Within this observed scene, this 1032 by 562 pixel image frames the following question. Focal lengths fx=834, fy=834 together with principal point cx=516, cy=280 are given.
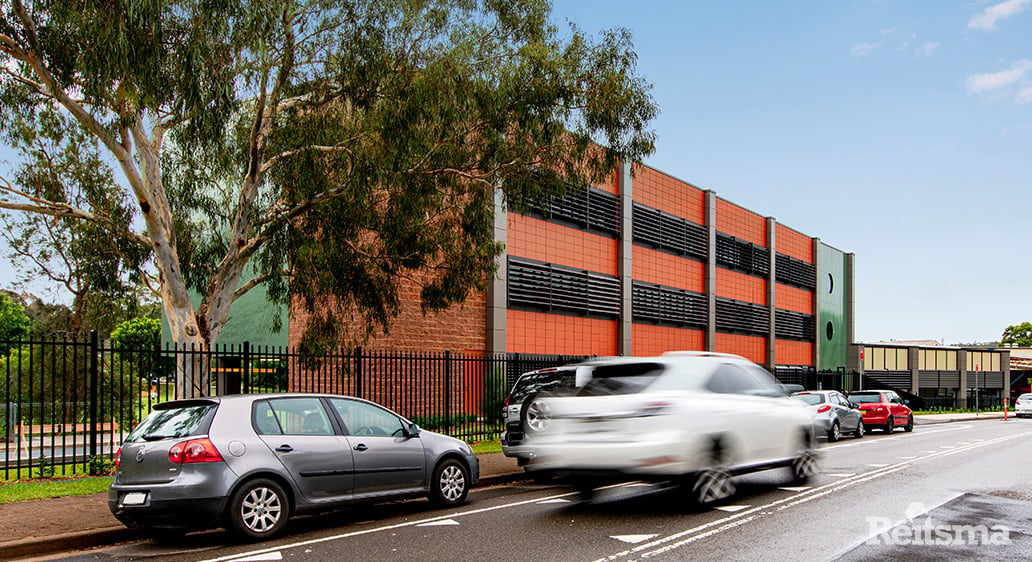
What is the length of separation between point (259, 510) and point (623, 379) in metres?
4.09

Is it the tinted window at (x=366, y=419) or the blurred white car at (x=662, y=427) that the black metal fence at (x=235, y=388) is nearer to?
the tinted window at (x=366, y=419)

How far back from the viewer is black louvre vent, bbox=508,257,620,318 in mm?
26562

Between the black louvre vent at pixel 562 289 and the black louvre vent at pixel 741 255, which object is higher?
the black louvre vent at pixel 741 255

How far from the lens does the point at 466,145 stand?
1705 cm

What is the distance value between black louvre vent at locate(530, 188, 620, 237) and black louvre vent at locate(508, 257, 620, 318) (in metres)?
1.67

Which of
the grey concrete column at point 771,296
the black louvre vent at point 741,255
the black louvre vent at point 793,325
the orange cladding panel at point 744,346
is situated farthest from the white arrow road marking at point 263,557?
the black louvre vent at point 793,325

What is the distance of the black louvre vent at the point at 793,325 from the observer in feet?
149

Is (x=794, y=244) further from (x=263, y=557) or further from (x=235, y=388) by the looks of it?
(x=263, y=557)

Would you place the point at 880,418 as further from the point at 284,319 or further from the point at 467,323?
the point at 284,319

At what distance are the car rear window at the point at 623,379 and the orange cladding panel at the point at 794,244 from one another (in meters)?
38.3

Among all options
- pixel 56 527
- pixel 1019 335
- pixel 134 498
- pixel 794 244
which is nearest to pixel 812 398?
pixel 134 498

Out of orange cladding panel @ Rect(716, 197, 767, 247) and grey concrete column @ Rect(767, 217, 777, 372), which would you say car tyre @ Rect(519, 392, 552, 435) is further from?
Answer: grey concrete column @ Rect(767, 217, 777, 372)

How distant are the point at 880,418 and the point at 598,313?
10.0 m

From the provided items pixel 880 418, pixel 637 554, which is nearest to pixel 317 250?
pixel 637 554
